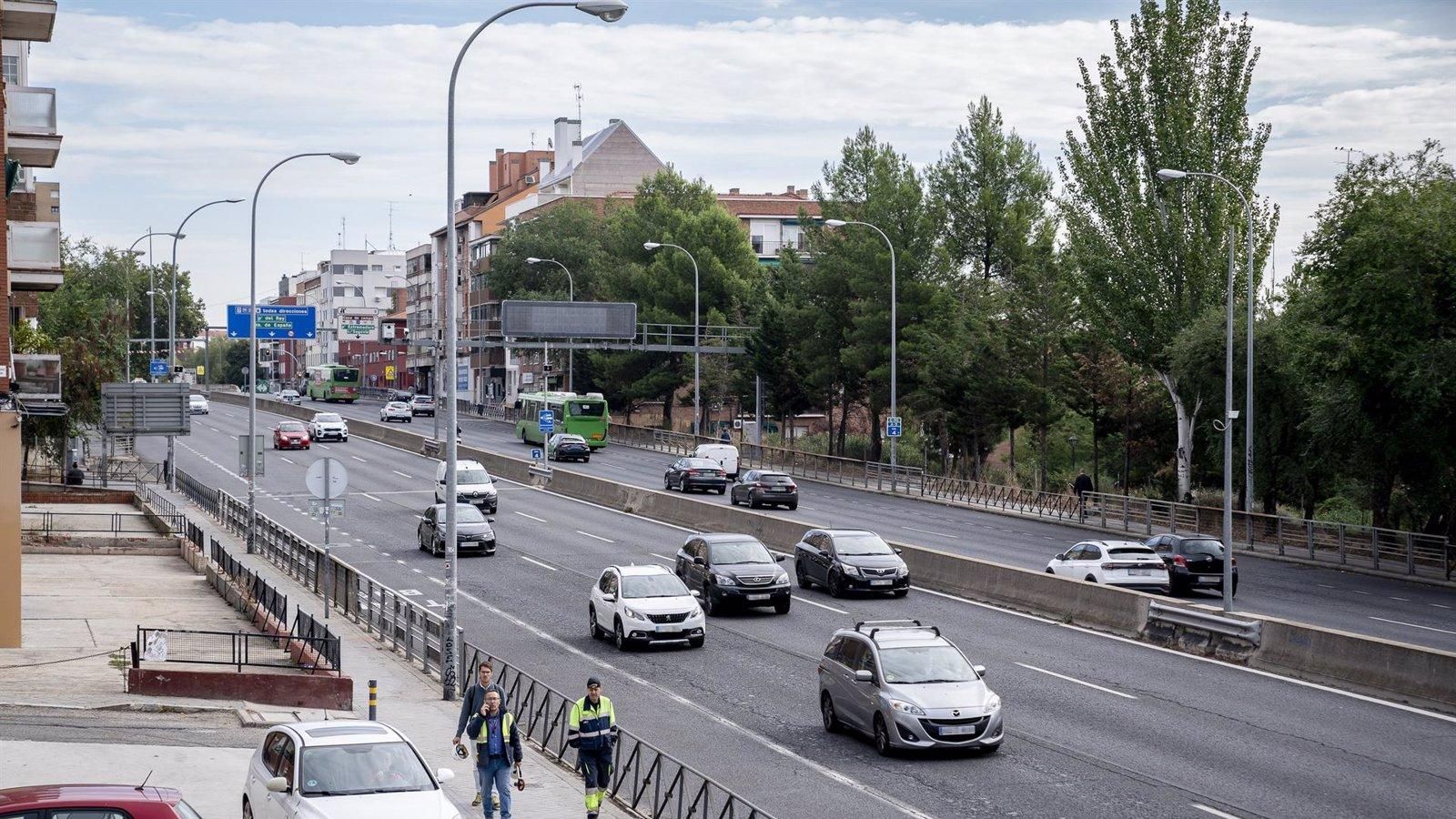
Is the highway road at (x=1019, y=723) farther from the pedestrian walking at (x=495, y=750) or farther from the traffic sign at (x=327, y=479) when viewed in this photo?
the traffic sign at (x=327, y=479)

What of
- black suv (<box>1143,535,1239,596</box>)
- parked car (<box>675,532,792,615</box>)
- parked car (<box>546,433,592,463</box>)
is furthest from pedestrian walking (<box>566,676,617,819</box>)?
parked car (<box>546,433,592,463</box>)

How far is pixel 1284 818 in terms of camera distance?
1532 cm

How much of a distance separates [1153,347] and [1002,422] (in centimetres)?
1112

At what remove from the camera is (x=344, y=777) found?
13.0 m

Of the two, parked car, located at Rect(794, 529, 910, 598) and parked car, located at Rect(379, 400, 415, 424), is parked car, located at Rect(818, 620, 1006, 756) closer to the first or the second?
parked car, located at Rect(794, 529, 910, 598)

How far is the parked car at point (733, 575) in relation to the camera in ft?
99.5

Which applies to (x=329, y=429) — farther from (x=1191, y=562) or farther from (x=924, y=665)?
(x=924, y=665)

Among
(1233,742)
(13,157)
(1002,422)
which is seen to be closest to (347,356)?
(1002,422)

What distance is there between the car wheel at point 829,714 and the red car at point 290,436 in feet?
203

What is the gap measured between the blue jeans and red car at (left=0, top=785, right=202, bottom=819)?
499 cm

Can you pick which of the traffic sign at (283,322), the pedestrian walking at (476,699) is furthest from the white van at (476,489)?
the traffic sign at (283,322)

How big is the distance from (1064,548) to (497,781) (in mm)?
30498

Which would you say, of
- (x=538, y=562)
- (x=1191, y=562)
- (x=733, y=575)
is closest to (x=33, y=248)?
(x=538, y=562)

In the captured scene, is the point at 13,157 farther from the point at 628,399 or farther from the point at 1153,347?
the point at 628,399
